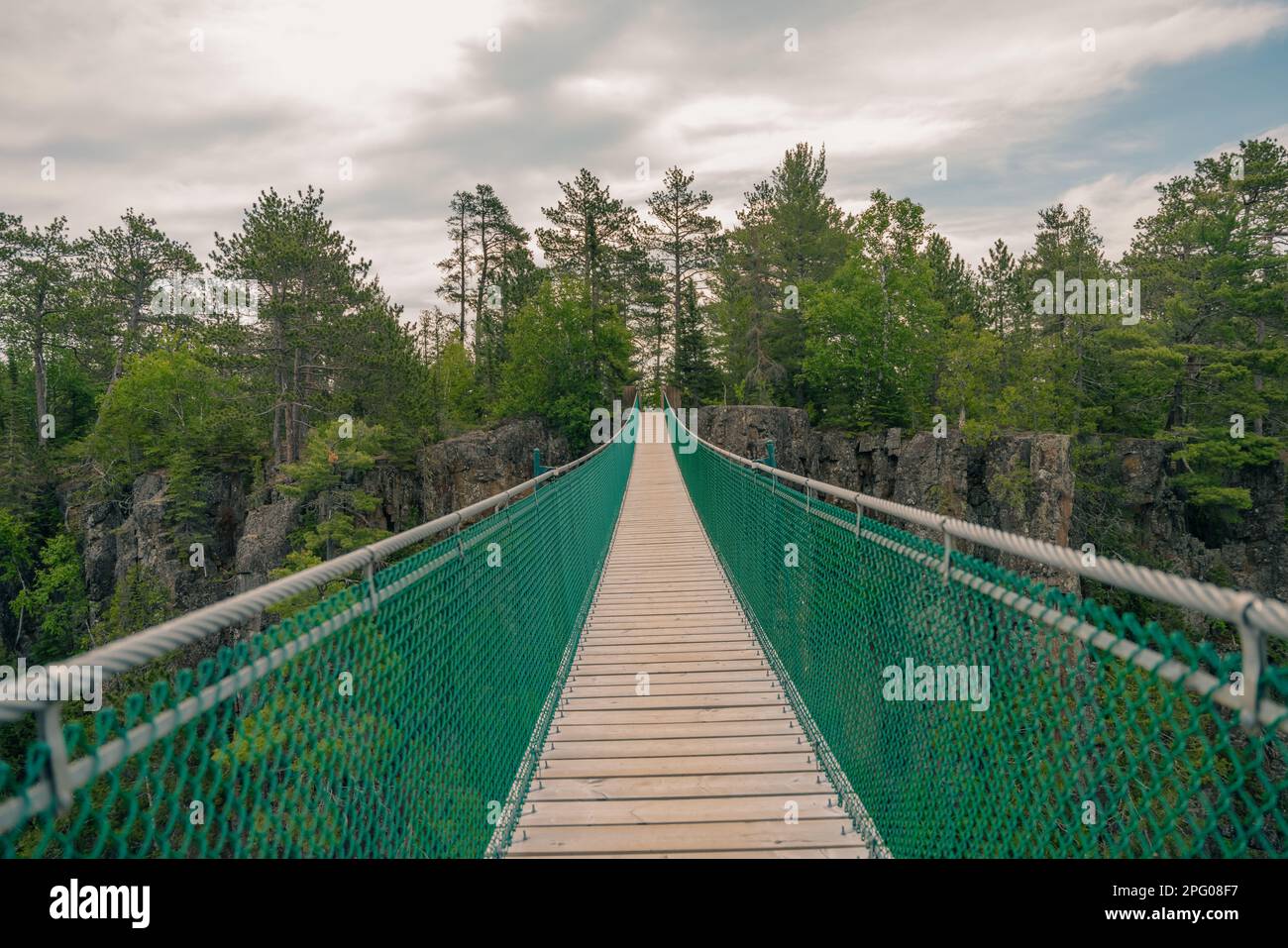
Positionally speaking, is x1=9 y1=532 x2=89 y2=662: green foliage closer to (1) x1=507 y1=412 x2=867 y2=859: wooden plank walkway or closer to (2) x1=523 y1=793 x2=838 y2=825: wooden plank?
(1) x1=507 y1=412 x2=867 y2=859: wooden plank walkway

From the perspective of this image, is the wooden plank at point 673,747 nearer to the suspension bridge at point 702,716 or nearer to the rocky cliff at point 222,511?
the suspension bridge at point 702,716

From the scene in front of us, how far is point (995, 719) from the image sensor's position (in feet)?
7.12

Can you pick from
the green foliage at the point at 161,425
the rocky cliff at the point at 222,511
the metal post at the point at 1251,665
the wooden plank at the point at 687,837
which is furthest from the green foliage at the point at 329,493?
the metal post at the point at 1251,665

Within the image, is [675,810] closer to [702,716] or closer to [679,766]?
[679,766]

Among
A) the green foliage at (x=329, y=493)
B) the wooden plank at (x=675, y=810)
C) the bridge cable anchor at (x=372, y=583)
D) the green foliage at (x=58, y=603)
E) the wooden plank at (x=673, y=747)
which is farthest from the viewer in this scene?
the green foliage at (x=58, y=603)

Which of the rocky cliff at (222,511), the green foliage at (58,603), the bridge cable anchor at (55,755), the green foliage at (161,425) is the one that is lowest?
the green foliage at (58,603)

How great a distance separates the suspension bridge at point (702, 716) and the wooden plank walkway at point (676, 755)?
0.02 meters

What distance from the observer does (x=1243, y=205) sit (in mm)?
26062

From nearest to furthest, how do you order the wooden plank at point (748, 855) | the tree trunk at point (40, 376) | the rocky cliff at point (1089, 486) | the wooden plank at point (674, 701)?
the wooden plank at point (748, 855)
the wooden plank at point (674, 701)
the rocky cliff at point (1089, 486)
the tree trunk at point (40, 376)

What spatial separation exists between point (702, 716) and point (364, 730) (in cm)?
244

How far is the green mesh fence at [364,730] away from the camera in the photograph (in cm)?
126

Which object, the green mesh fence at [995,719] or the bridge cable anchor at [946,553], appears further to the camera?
the bridge cable anchor at [946,553]

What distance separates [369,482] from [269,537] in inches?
198

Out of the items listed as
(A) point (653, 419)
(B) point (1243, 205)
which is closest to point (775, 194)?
(A) point (653, 419)
